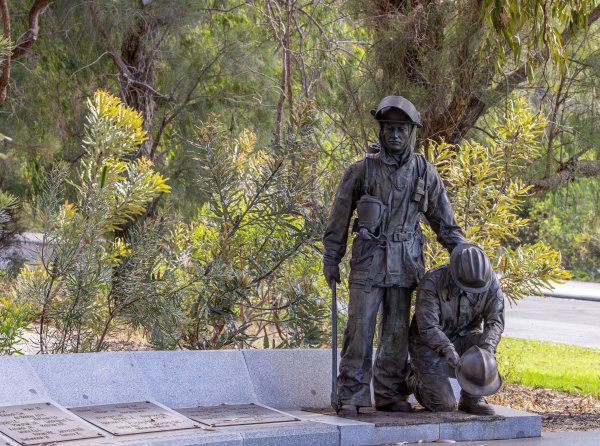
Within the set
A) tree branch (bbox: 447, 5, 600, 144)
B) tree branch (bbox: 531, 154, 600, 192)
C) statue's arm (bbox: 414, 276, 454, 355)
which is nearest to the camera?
statue's arm (bbox: 414, 276, 454, 355)

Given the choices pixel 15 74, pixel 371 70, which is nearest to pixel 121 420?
pixel 371 70

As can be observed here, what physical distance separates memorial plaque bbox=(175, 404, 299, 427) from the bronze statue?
886 millimetres

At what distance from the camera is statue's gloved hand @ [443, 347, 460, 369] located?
567 cm

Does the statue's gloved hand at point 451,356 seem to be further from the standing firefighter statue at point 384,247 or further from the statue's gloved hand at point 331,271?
the statue's gloved hand at point 331,271

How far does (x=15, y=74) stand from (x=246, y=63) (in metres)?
2.95

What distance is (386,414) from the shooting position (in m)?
5.92

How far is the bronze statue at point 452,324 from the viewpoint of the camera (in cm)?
577

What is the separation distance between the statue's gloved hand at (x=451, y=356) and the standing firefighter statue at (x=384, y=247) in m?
0.38

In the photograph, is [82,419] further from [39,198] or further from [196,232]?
[196,232]

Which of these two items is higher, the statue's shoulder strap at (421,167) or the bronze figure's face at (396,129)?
the bronze figure's face at (396,129)

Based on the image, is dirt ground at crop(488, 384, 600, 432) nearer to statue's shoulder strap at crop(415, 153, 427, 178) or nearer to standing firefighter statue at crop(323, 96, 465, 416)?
standing firefighter statue at crop(323, 96, 465, 416)

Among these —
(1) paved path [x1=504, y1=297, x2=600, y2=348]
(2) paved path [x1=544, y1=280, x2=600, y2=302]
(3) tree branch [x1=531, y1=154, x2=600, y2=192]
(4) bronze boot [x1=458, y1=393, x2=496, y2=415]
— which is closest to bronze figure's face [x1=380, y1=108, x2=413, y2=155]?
(4) bronze boot [x1=458, y1=393, x2=496, y2=415]

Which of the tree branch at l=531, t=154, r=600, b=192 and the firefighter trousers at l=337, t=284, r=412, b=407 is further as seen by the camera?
the tree branch at l=531, t=154, r=600, b=192

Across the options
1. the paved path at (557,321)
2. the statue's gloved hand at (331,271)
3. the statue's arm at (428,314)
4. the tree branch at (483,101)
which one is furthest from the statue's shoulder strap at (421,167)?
the paved path at (557,321)
